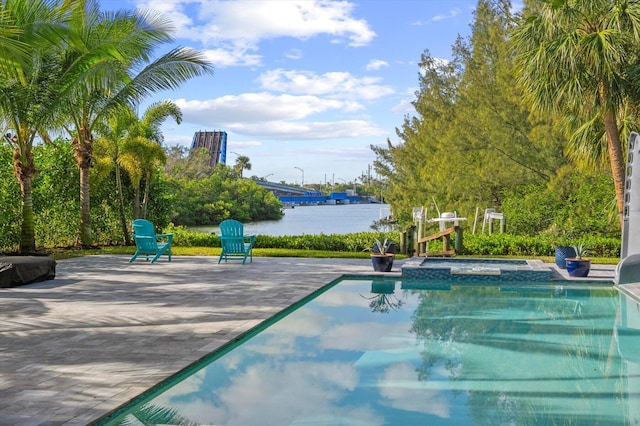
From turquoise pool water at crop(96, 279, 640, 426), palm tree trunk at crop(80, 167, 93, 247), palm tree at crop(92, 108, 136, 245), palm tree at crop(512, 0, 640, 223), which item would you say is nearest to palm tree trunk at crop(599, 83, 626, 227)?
palm tree at crop(512, 0, 640, 223)

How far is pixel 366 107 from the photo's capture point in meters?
25.4

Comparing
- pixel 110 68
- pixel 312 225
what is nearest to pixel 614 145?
pixel 110 68

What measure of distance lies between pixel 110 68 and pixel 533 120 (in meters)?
12.9

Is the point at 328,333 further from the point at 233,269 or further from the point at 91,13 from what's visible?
the point at 91,13

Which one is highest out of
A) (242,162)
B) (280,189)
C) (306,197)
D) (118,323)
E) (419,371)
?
(242,162)

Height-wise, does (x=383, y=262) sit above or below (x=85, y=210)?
below

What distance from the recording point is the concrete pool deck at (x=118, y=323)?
4.31 metres

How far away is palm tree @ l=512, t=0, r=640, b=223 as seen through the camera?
1273 cm

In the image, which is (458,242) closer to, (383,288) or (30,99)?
(383,288)

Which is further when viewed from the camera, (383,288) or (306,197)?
(306,197)

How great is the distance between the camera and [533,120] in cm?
1923

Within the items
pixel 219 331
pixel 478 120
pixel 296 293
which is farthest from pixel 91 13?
pixel 478 120

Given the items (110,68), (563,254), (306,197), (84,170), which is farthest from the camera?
(306,197)

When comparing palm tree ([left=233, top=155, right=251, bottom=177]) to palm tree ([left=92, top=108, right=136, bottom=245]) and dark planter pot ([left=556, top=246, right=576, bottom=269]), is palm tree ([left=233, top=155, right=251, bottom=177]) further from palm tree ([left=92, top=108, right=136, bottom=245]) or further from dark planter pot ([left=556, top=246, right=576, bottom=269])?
dark planter pot ([left=556, top=246, right=576, bottom=269])
